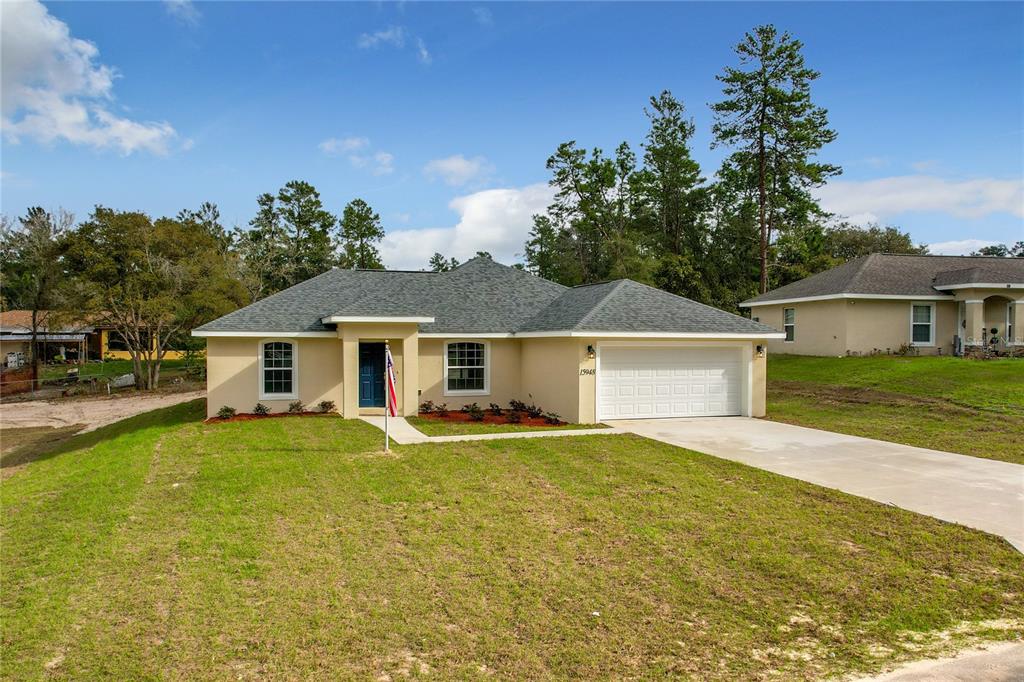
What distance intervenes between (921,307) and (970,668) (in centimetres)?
2606

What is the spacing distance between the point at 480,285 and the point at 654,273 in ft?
71.8

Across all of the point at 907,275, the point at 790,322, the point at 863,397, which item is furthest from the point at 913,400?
the point at 790,322

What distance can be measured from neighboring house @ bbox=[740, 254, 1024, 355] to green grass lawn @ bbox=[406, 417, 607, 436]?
1656cm

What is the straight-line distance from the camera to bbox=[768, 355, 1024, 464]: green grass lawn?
13.9 metres

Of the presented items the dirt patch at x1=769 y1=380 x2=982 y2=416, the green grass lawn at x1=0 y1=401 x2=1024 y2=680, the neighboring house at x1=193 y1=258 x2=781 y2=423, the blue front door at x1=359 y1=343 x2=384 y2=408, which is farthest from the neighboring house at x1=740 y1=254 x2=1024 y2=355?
the blue front door at x1=359 y1=343 x2=384 y2=408

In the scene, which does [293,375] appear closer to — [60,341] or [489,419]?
[489,419]

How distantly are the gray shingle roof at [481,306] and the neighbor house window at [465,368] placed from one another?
0.69 m

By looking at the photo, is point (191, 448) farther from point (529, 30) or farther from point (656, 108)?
point (656, 108)

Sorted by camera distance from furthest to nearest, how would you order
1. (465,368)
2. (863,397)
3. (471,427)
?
1. (863,397)
2. (465,368)
3. (471,427)

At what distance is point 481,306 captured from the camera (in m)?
20.0

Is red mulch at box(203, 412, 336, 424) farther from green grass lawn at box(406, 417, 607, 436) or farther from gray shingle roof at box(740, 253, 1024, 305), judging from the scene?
gray shingle roof at box(740, 253, 1024, 305)

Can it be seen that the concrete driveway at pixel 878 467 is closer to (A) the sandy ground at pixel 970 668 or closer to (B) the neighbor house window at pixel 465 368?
(A) the sandy ground at pixel 970 668

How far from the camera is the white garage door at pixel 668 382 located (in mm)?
16359

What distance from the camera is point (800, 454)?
11945 mm
